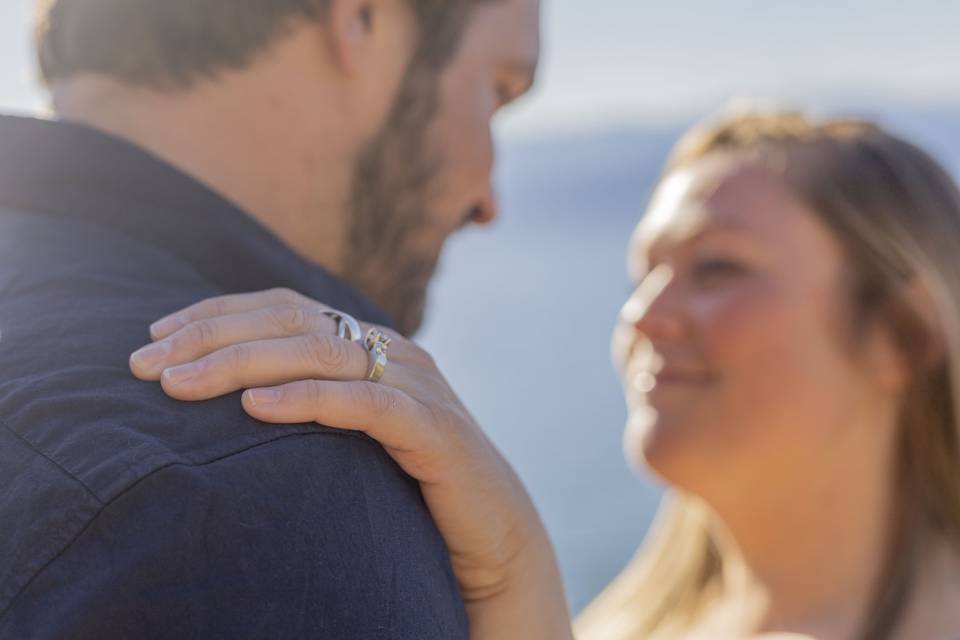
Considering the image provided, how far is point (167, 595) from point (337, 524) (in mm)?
135

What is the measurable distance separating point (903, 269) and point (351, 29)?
1679mm

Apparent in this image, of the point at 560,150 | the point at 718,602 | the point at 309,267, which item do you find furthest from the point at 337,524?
A: the point at 560,150

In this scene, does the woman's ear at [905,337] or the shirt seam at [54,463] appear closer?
the shirt seam at [54,463]

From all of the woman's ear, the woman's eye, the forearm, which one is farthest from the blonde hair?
the forearm

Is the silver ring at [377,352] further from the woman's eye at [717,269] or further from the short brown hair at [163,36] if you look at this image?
the woman's eye at [717,269]

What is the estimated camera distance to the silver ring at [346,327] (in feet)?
3.28

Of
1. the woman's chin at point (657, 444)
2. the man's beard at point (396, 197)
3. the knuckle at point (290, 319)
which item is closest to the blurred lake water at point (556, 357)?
the woman's chin at point (657, 444)

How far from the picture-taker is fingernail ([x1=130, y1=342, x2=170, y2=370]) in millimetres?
863

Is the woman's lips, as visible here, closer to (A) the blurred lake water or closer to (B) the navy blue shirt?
(B) the navy blue shirt

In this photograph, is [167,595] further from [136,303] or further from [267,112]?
[267,112]

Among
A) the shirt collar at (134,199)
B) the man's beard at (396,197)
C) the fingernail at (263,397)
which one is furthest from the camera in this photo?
the man's beard at (396,197)

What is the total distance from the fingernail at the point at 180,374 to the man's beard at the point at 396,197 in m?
0.67

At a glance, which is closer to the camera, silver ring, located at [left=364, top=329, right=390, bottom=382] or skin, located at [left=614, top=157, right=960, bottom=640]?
silver ring, located at [left=364, top=329, right=390, bottom=382]

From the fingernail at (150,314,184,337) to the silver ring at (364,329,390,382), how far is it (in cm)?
17
